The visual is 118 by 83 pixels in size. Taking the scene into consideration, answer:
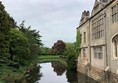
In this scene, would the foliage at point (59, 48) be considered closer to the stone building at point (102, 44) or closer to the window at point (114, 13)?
the stone building at point (102, 44)

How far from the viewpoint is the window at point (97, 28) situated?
27163 mm

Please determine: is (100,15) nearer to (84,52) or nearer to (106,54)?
(106,54)

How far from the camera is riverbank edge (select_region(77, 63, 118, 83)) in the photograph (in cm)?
2242

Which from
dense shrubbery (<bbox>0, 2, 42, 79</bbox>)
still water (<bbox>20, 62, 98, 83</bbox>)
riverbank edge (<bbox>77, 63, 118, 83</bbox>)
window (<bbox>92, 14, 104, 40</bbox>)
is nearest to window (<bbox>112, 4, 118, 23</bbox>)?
window (<bbox>92, 14, 104, 40</bbox>)

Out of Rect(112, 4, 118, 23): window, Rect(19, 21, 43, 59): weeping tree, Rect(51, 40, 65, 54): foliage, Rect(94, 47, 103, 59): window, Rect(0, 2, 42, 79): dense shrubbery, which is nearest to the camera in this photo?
Rect(112, 4, 118, 23): window

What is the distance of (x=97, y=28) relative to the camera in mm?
29031

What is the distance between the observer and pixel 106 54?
2475 centimetres

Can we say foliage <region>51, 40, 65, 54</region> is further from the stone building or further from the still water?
the stone building

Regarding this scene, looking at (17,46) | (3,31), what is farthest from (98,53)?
(17,46)

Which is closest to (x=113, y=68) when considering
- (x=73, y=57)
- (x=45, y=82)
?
(x=45, y=82)

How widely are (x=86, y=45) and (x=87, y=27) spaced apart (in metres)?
2.30

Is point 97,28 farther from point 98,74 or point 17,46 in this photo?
point 17,46

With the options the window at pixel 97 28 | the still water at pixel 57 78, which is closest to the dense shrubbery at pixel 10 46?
the still water at pixel 57 78

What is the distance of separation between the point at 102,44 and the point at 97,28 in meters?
3.25
